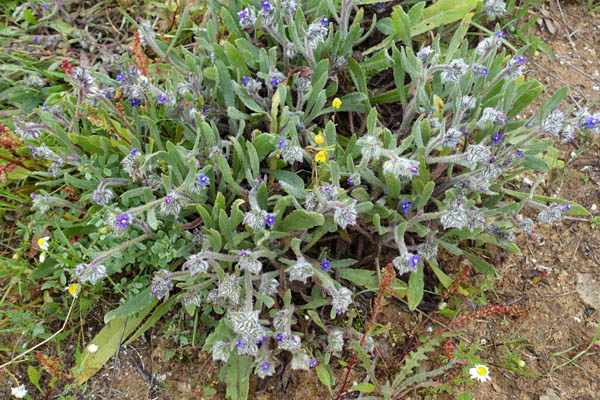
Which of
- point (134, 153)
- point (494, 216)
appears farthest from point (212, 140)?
point (494, 216)

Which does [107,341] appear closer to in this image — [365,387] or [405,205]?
[365,387]

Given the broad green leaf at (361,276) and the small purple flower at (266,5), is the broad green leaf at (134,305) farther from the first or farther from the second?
the small purple flower at (266,5)

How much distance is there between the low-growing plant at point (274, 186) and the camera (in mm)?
2953

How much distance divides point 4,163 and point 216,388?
97.7 inches

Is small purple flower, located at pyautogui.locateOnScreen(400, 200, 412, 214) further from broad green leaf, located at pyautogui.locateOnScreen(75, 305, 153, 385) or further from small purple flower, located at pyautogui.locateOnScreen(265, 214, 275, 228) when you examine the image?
broad green leaf, located at pyautogui.locateOnScreen(75, 305, 153, 385)

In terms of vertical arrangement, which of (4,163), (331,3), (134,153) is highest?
(331,3)

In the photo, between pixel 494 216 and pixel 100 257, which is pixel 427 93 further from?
pixel 100 257

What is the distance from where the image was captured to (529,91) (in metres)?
3.43

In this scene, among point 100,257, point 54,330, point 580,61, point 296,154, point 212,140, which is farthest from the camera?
point 580,61

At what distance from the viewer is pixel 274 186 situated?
134 inches

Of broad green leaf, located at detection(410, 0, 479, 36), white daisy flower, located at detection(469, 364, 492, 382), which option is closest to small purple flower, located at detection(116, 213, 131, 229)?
white daisy flower, located at detection(469, 364, 492, 382)

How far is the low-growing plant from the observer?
295 cm

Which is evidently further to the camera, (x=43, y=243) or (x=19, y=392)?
(x=43, y=243)

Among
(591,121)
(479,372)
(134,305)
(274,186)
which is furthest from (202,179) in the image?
(591,121)
